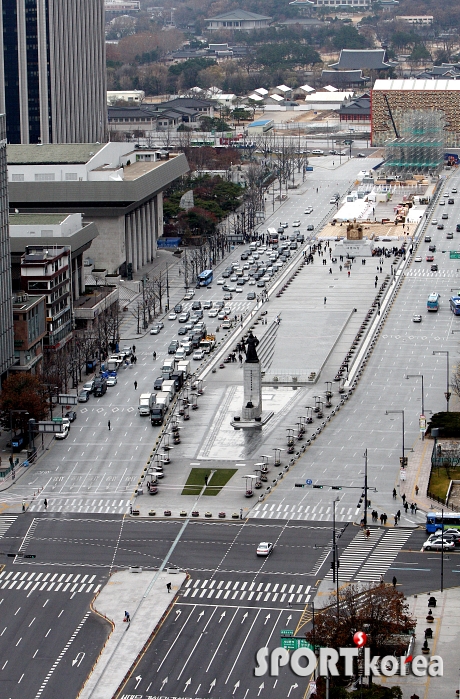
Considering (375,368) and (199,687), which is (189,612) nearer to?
(199,687)

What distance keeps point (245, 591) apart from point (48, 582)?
15.1m

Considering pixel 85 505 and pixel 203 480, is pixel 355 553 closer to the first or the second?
pixel 203 480

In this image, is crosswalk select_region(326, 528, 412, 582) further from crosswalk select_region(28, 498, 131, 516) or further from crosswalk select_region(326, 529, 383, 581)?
crosswalk select_region(28, 498, 131, 516)

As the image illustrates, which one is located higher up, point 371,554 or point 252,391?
point 252,391

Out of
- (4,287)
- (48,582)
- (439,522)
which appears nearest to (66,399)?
(4,287)

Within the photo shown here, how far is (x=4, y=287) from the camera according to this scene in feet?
563

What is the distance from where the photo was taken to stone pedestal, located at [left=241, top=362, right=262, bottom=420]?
16712 cm

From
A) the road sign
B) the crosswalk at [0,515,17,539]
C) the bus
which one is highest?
the road sign

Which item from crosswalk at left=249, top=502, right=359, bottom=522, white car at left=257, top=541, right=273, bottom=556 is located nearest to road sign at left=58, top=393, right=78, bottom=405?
crosswalk at left=249, top=502, right=359, bottom=522

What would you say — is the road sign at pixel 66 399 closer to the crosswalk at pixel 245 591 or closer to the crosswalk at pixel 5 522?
the crosswalk at pixel 5 522

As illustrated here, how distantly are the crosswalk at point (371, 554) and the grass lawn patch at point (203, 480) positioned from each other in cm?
1686

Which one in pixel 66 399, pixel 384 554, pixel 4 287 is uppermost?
pixel 4 287

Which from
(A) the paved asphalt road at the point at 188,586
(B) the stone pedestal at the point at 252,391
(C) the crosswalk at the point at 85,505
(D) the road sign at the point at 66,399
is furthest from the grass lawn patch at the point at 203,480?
(D) the road sign at the point at 66,399

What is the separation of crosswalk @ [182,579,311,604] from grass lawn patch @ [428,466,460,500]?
944 inches
